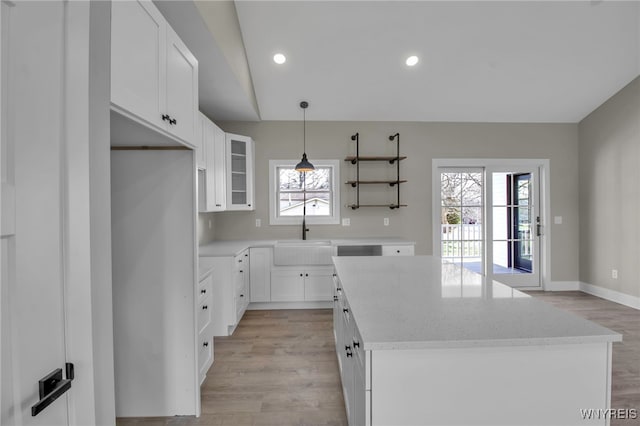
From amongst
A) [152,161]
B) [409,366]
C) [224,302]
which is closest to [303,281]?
[224,302]

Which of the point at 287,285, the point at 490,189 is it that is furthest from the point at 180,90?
the point at 490,189

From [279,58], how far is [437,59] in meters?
1.76

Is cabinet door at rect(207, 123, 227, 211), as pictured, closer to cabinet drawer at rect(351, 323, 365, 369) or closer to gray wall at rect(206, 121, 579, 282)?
gray wall at rect(206, 121, 579, 282)

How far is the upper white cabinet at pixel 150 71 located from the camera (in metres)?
1.09

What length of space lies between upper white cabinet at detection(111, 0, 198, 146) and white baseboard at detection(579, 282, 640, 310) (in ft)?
17.1

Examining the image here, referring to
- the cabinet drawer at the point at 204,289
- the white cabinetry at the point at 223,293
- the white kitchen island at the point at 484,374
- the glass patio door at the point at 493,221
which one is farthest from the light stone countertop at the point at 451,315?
the glass patio door at the point at 493,221

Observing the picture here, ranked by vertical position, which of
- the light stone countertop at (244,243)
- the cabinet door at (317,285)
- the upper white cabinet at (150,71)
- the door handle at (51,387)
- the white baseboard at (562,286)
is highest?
the upper white cabinet at (150,71)

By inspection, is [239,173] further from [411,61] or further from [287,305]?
[411,61]

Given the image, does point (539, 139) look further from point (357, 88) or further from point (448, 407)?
point (448, 407)

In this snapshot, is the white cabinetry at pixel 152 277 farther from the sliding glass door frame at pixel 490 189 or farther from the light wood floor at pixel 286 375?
the sliding glass door frame at pixel 490 189

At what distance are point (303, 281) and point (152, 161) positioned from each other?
2409 millimetres

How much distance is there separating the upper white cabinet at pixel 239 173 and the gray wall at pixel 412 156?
0.28m

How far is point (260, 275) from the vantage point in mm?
3729

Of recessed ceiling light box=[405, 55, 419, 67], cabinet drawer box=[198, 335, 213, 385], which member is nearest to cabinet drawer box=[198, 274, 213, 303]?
cabinet drawer box=[198, 335, 213, 385]
